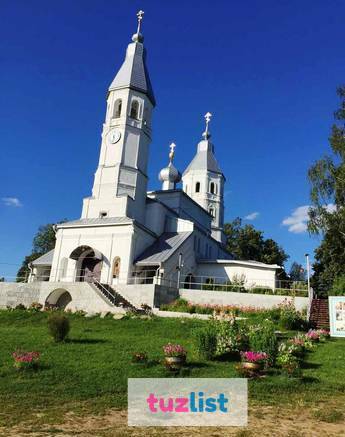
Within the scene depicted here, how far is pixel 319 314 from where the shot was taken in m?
22.5

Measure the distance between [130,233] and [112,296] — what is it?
5.00 m

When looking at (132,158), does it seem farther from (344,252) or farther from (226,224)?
(226,224)

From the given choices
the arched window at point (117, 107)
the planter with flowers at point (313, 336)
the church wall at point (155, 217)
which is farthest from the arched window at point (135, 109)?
the planter with flowers at point (313, 336)

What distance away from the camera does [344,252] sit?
1249 inches

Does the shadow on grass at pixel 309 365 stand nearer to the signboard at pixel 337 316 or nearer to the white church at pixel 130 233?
the signboard at pixel 337 316

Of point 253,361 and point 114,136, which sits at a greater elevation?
point 114,136

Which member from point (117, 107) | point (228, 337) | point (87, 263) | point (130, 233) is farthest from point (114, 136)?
point (228, 337)

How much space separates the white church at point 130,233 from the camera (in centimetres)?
2881

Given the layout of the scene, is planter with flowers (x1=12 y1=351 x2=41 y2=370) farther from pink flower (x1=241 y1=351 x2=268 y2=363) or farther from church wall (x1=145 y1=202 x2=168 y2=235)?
church wall (x1=145 y1=202 x2=168 y2=235)

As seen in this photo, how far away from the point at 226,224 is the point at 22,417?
50.8 metres

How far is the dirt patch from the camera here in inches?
272

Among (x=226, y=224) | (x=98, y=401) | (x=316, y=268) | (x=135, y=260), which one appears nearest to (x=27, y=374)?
(x=98, y=401)

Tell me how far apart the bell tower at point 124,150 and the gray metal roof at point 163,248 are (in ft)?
8.04

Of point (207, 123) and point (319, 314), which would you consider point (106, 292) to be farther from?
point (207, 123)
